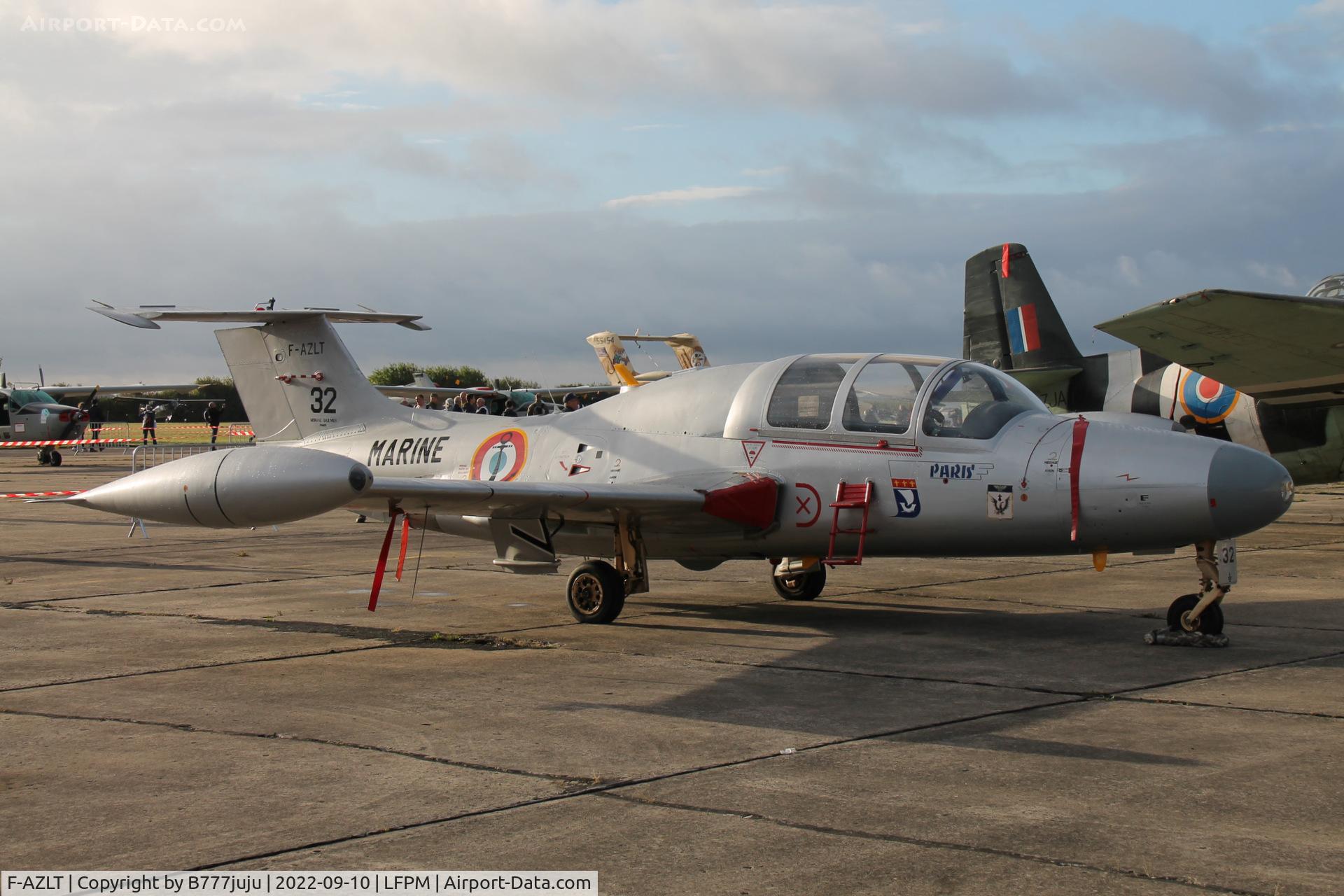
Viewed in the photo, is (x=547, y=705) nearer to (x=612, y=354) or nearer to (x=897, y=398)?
(x=897, y=398)

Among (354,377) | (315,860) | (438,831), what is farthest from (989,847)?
(354,377)

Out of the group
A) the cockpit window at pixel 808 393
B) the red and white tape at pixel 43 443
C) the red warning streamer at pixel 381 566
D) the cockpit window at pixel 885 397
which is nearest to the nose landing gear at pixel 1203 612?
the cockpit window at pixel 885 397

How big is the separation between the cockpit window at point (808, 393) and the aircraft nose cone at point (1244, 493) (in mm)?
2848

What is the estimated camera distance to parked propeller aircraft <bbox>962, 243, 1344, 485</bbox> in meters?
13.9

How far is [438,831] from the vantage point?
457 cm

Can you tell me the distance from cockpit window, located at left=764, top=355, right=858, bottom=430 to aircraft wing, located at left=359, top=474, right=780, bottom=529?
1.78 ft

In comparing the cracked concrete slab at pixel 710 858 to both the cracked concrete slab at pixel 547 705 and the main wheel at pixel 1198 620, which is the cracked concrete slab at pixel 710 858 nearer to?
the cracked concrete slab at pixel 547 705

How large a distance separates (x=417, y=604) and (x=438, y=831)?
6810mm

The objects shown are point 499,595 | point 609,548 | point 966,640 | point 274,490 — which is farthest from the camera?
point 499,595

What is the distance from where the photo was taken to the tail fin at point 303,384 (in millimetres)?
12367

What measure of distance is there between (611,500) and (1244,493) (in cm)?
445

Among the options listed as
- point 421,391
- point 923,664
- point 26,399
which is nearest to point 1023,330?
point 923,664

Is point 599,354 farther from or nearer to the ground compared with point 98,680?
farther from the ground

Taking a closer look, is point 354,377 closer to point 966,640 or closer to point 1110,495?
point 966,640
